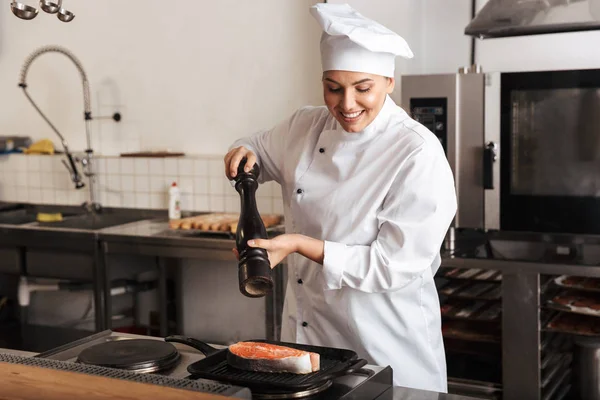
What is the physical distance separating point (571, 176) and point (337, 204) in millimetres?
1440

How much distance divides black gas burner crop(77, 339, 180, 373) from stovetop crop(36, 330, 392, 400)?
0.07 ft

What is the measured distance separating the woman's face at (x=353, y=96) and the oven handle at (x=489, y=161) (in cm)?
137

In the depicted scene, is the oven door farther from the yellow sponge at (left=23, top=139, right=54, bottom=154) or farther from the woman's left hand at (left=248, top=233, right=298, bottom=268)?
the yellow sponge at (left=23, top=139, right=54, bottom=154)

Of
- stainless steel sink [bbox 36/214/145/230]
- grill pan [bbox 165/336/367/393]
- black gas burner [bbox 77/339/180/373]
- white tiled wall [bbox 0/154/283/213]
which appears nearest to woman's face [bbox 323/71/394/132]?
grill pan [bbox 165/336/367/393]

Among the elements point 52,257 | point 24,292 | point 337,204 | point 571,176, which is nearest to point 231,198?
point 52,257

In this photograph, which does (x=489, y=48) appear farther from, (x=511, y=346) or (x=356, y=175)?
(x=356, y=175)

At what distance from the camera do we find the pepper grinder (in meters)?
1.77

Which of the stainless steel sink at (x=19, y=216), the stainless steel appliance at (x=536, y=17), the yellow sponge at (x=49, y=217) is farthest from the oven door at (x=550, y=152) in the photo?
the stainless steel sink at (x=19, y=216)

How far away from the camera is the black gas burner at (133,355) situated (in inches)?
71.5

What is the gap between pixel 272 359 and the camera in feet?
5.66

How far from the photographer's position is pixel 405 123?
2.28 m

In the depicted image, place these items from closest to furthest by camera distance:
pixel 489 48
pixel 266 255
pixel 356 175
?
pixel 266 255, pixel 356 175, pixel 489 48

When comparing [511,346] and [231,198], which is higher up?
[231,198]

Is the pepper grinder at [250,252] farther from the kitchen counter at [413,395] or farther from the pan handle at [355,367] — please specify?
the kitchen counter at [413,395]
